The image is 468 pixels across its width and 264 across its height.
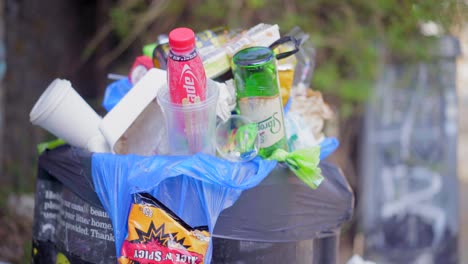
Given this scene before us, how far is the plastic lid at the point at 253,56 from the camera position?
150 cm

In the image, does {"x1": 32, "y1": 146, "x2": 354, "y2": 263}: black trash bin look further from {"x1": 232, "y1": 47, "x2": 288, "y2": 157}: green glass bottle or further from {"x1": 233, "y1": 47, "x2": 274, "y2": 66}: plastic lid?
{"x1": 233, "y1": 47, "x2": 274, "y2": 66}: plastic lid

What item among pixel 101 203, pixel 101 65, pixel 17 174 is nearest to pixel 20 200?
pixel 17 174

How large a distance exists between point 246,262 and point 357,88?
180 cm

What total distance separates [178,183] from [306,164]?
1.08ft

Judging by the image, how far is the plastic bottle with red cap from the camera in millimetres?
1412

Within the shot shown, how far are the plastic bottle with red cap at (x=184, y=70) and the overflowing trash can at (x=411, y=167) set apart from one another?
206cm

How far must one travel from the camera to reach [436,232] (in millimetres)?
3326

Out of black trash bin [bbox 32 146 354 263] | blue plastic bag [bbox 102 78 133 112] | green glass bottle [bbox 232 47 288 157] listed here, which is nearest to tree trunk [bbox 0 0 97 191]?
blue plastic bag [bbox 102 78 133 112]

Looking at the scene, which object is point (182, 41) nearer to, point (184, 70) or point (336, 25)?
point (184, 70)

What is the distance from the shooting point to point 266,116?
1.56 meters

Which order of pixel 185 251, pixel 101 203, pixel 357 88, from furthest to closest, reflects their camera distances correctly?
pixel 357 88
pixel 101 203
pixel 185 251

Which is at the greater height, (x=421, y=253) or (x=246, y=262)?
(x=246, y=262)

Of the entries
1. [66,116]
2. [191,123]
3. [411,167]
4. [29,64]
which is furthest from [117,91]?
[411,167]

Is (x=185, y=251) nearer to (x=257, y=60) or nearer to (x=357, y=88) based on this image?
(x=257, y=60)
